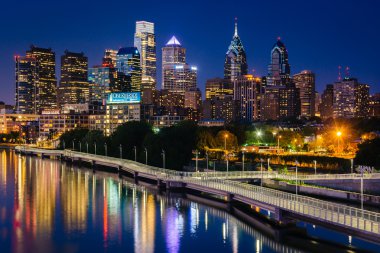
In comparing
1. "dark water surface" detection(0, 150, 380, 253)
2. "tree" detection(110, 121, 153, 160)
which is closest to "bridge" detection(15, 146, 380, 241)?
"dark water surface" detection(0, 150, 380, 253)

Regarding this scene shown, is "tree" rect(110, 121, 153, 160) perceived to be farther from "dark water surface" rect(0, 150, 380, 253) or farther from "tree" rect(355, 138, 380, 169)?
"tree" rect(355, 138, 380, 169)

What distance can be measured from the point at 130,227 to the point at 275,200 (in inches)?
604

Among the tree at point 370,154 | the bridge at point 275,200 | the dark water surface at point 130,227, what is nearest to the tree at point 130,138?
the bridge at point 275,200

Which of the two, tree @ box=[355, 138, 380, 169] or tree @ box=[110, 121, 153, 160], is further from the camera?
tree @ box=[110, 121, 153, 160]

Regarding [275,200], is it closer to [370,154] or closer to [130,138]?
[370,154]

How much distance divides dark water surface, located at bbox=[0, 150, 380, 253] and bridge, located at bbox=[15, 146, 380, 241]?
228 centimetres

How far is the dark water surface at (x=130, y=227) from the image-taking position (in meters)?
46.8

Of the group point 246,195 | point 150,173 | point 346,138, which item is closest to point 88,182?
point 150,173

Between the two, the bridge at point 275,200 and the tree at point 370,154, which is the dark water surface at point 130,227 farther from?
the tree at point 370,154

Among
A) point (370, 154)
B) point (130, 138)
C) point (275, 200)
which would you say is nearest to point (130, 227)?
point (275, 200)

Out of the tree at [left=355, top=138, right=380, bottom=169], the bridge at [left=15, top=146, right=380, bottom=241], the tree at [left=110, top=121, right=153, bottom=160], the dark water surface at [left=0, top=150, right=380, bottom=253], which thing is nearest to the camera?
the bridge at [left=15, top=146, right=380, bottom=241]

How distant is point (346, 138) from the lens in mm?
126688

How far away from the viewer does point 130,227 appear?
54.5 metres

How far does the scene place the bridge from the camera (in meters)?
41.5
